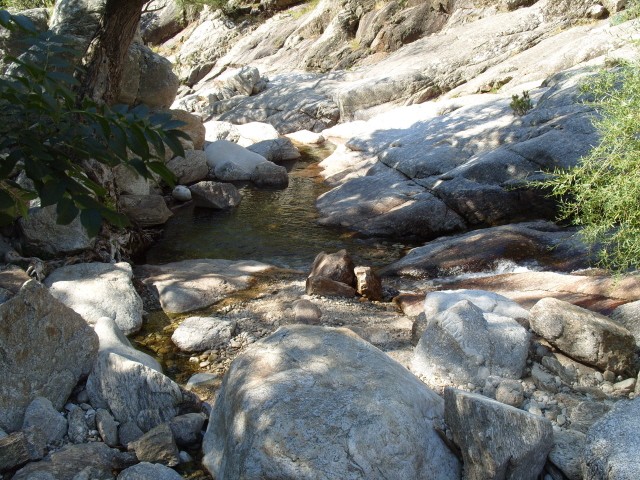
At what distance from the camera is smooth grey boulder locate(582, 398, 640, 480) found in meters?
2.72

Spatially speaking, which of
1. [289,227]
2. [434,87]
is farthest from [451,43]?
[289,227]

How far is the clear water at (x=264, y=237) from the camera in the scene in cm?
840

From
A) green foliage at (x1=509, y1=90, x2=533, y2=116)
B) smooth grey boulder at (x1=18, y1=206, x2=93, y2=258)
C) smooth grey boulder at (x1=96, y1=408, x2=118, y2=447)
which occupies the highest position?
smooth grey boulder at (x1=18, y1=206, x2=93, y2=258)

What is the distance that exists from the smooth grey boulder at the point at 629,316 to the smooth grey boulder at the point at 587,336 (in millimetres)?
284

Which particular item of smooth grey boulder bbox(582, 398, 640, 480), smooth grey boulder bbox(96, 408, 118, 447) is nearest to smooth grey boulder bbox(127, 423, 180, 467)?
smooth grey boulder bbox(96, 408, 118, 447)

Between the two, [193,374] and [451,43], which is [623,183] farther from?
[451,43]

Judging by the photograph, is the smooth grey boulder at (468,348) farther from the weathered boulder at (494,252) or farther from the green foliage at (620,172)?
the weathered boulder at (494,252)

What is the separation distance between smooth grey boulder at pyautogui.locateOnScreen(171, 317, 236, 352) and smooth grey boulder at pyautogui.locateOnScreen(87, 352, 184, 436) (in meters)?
1.20

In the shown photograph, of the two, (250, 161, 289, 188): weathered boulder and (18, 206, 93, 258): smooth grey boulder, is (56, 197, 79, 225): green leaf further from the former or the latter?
(250, 161, 289, 188): weathered boulder

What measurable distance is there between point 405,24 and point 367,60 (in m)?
1.67

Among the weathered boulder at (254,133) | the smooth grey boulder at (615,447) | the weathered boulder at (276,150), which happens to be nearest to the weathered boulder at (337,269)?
the smooth grey boulder at (615,447)

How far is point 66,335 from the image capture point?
4328 mm

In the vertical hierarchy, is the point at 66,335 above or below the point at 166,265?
above

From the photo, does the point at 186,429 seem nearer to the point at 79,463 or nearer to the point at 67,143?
the point at 79,463
